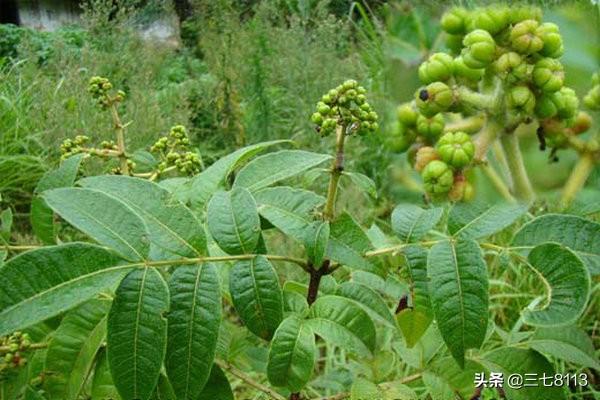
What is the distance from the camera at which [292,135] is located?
2.24 m

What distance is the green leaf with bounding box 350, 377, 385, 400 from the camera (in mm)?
573

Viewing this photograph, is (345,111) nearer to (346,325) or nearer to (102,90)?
(346,325)

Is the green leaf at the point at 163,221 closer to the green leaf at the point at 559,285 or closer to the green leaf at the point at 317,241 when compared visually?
the green leaf at the point at 317,241

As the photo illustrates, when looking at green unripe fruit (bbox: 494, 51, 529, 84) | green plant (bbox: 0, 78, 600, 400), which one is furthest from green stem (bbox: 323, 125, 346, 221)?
green unripe fruit (bbox: 494, 51, 529, 84)

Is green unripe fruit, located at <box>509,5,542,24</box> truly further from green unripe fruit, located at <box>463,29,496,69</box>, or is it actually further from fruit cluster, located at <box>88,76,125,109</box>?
fruit cluster, located at <box>88,76,125,109</box>

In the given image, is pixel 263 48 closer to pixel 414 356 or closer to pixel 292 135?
pixel 292 135

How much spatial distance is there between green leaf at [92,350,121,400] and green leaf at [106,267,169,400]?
15 centimetres

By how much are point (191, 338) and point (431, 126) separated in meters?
0.20

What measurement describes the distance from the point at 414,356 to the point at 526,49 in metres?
0.31

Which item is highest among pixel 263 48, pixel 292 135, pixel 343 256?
pixel 343 256

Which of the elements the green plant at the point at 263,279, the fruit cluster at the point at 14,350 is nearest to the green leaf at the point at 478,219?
the green plant at the point at 263,279

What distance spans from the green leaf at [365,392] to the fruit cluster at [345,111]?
7.9 inches

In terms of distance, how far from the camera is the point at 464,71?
0.48 metres

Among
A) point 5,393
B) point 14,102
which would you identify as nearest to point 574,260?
point 5,393
